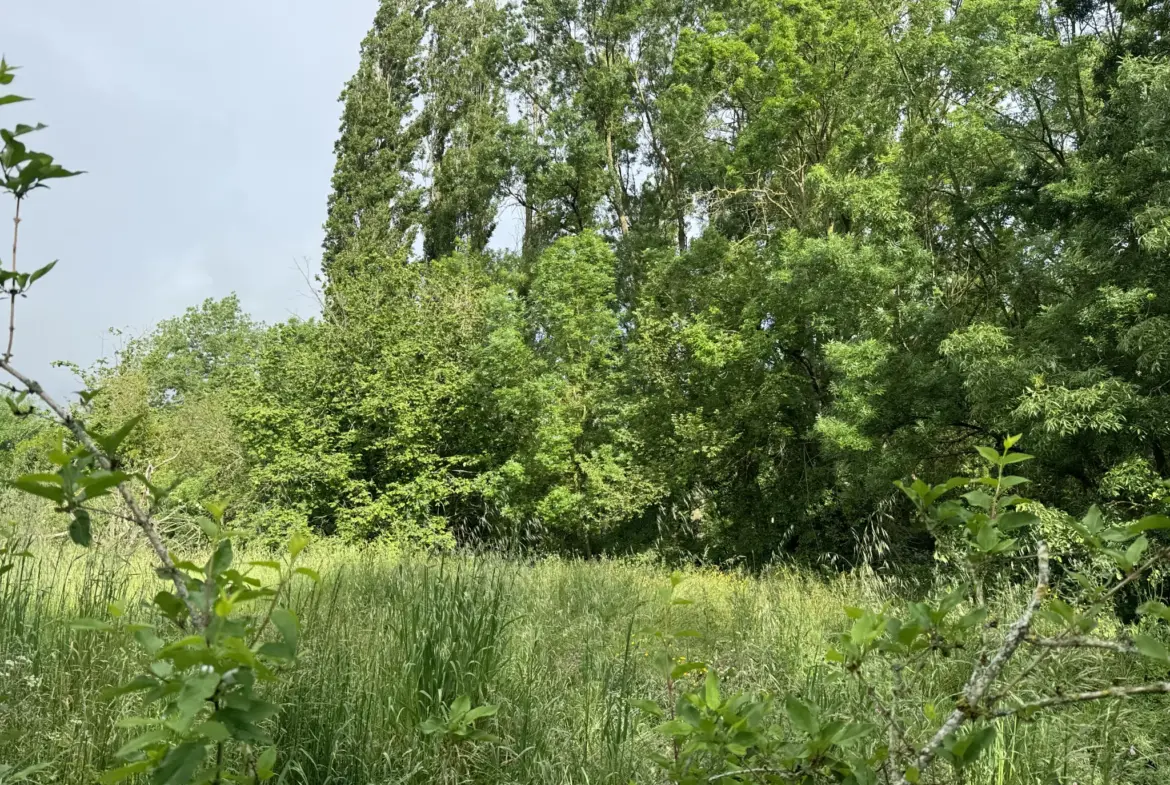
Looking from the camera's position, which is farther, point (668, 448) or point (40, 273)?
point (668, 448)

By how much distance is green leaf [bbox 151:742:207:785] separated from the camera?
80cm

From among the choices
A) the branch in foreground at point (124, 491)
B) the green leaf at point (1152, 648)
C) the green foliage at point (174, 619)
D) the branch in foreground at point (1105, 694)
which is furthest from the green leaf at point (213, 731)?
the green leaf at point (1152, 648)

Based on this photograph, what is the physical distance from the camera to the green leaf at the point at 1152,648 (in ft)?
2.79

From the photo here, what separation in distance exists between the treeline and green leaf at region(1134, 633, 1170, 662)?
6213mm

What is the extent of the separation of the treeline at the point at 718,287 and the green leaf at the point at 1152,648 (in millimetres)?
6213

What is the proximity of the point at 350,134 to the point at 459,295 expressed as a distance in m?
8.25

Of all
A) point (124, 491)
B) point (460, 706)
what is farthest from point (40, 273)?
point (460, 706)

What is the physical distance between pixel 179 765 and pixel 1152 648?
3.83 feet

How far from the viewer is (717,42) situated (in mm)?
13656

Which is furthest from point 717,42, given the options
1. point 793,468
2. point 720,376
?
point 793,468

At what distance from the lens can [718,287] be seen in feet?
45.1

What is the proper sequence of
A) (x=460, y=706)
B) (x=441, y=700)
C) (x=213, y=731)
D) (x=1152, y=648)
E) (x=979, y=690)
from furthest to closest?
(x=441, y=700), (x=460, y=706), (x=979, y=690), (x=1152, y=648), (x=213, y=731)

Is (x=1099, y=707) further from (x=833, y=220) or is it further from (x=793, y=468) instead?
(x=833, y=220)

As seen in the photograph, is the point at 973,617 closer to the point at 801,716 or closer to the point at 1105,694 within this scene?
the point at 1105,694
